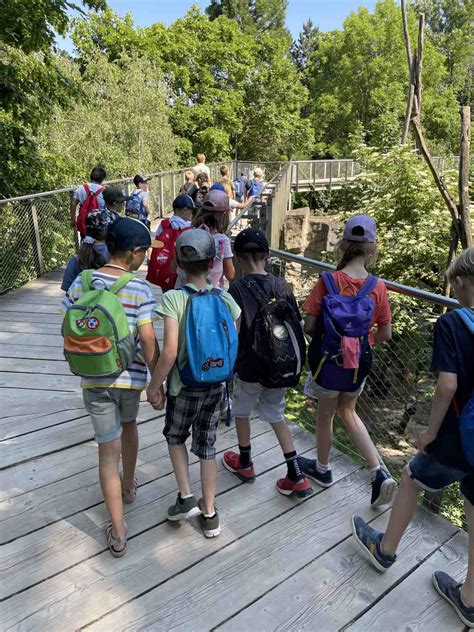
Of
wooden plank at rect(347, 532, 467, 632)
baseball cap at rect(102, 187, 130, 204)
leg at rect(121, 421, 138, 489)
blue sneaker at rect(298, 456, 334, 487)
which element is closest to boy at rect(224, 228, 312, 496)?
blue sneaker at rect(298, 456, 334, 487)

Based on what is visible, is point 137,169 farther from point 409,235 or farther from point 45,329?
point 45,329

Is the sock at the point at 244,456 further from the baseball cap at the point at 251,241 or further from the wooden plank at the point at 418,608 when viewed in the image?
the baseball cap at the point at 251,241

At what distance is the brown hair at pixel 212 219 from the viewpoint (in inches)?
128

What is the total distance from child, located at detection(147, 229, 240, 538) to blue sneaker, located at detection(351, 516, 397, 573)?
2.28ft

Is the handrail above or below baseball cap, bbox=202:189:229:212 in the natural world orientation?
below

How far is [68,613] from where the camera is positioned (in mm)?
2049

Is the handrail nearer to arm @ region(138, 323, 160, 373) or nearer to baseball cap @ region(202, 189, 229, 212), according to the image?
baseball cap @ region(202, 189, 229, 212)

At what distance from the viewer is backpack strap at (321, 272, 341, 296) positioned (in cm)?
243

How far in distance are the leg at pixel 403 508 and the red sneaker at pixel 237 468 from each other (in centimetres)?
93

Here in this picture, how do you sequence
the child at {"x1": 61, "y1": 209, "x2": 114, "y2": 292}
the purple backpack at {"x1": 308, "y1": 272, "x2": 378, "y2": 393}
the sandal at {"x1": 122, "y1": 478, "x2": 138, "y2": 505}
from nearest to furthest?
the purple backpack at {"x1": 308, "y1": 272, "x2": 378, "y2": 393} → the sandal at {"x1": 122, "y1": 478, "x2": 138, "y2": 505} → the child at {"x1": 61, "y1": 209, "x2": 114, "y2": 292}

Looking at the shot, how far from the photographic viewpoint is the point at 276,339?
2516 mm

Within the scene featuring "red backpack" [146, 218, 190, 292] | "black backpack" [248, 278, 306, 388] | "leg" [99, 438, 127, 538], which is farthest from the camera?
"red backpack" [146, 218, 190, 292]

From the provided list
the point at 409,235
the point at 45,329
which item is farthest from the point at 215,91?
the point at 45,329

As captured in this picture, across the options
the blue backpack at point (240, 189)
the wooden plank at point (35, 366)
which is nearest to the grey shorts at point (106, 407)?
the wooden plank at point (35, 366)
